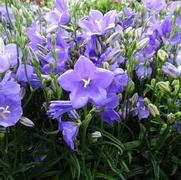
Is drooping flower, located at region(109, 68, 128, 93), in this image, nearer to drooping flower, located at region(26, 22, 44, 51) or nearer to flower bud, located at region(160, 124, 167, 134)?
flower bud, located at region(160, 124, 167, 134)

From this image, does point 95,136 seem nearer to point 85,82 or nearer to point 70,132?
point 70,132

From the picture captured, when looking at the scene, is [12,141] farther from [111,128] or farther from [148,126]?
[148,126]

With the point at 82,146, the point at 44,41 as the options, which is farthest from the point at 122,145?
the point at 44,41

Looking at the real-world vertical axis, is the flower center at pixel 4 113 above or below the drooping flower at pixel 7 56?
below

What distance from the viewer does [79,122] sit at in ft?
5.46

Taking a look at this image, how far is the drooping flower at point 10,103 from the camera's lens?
5.18 feet

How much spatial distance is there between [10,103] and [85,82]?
0.30m

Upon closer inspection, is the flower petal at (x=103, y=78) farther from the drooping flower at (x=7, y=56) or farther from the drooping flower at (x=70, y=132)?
the drooping flower at (x=7, y=56)

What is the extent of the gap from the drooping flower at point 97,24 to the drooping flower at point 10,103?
42 cm

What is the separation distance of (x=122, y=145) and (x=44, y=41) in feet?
1.99

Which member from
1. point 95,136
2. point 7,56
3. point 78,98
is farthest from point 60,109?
point 7,56

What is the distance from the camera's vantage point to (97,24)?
5.93ft

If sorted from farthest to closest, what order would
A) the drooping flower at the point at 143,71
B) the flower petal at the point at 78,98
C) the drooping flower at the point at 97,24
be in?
1. the drooping flower at the point at 143,71
2. the drooping flower at the point at 97,24
3. the flower petal at the point at 78,98

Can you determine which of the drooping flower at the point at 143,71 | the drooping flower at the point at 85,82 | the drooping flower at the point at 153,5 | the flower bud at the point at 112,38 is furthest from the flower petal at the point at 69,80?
the drooping flower at the point at 153,5
